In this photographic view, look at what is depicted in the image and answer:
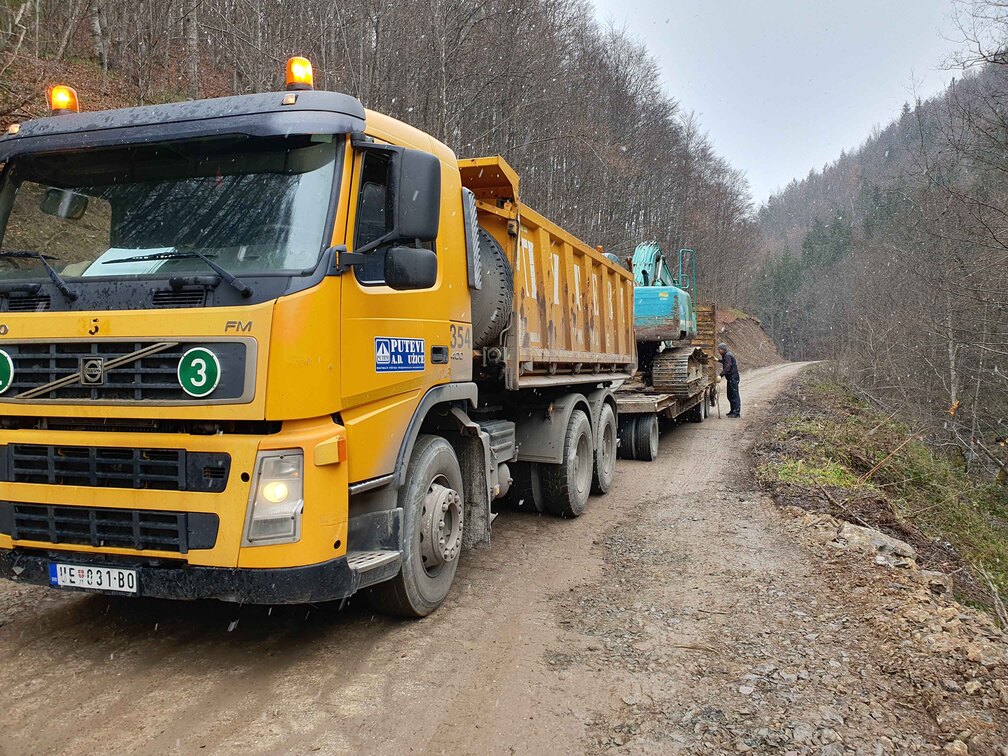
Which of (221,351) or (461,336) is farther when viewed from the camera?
(461,336)

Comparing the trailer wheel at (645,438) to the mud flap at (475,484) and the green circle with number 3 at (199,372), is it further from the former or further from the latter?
the green circle with number 3 at (199,372)

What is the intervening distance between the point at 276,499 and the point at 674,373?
9178mm

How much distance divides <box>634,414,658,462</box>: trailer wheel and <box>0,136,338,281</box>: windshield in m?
7.56

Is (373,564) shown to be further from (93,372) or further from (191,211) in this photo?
(191,211)

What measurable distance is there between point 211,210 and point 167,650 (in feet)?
7.50

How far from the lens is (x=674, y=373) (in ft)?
37.2

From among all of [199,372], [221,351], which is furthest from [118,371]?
[221,351]

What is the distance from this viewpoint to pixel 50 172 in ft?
11.8

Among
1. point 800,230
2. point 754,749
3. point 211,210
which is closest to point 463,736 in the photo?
point 754,749

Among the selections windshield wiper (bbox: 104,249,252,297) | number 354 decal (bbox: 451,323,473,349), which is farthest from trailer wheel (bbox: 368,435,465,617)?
windshield wiper (bbox: 104,249,252,297)

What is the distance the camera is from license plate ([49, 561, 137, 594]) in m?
3.09

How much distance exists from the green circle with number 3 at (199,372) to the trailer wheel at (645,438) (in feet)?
25.8

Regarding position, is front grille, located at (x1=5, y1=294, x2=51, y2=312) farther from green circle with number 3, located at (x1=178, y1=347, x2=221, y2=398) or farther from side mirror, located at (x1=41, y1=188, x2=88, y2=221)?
green circle with number 3, located at (x1=178, y1=347, x2=221, y2=398)

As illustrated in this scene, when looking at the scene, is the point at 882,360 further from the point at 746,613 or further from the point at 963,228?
the point at 746,613
